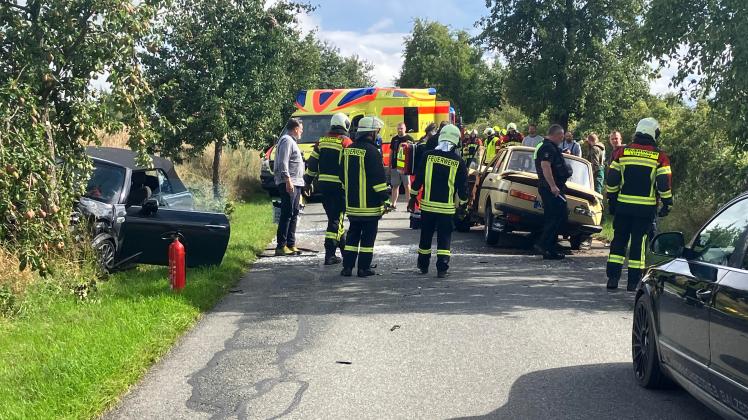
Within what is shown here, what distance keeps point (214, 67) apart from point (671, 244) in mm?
14663

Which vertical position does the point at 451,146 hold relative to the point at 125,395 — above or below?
above

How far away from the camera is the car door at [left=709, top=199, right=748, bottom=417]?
4.38 meters

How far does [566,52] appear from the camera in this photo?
2597 centimetres

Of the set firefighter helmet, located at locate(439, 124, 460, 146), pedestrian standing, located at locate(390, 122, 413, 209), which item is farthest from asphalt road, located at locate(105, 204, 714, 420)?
pedestrian standing, located at locate(390, 122, 413, 209)

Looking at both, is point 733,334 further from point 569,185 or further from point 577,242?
point 577,242

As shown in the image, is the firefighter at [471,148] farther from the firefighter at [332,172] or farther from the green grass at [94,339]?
the green grass at [94,339]

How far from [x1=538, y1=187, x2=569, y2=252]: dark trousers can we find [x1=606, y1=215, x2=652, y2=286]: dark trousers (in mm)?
2534

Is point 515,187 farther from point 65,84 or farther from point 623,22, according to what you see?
point 623,22

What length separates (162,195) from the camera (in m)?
11.5

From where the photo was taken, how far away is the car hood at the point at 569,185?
13531 mm

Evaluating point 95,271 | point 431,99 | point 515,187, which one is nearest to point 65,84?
point 95,271

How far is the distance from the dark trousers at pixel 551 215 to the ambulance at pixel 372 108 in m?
9.97

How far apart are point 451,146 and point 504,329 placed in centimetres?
353

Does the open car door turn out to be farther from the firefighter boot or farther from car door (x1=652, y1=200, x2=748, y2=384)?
car door (x1=652, y1=200, x2=748, y2=384)
